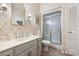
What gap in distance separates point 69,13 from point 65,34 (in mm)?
317

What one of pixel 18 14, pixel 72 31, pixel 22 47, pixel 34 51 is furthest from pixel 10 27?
pixel 72 31

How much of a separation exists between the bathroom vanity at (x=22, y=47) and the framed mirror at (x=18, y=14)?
275 millimetres

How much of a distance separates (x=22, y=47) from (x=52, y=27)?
1.74ft

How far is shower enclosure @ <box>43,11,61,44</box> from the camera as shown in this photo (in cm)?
150

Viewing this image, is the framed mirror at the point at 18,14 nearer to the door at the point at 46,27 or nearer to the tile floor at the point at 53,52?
the door at the point at 46,27

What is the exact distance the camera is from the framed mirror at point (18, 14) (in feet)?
4.98

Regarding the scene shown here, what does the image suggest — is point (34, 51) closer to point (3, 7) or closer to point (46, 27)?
point (46, 27)

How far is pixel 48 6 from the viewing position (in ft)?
4.91

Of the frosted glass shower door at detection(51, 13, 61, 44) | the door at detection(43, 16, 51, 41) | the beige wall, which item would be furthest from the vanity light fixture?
the frosted glass shower door at detection(51, 13, 61, 44)

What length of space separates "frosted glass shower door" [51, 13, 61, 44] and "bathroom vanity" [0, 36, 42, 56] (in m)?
0.21

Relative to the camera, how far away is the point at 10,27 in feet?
5.02

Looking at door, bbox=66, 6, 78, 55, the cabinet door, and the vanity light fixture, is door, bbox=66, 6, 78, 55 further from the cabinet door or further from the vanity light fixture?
the vanity light fixture

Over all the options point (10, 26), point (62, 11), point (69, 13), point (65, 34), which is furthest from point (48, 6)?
point (10, 26)

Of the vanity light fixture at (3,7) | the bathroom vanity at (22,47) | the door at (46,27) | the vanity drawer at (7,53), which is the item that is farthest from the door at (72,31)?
the vanity light fixture at (3,7)
